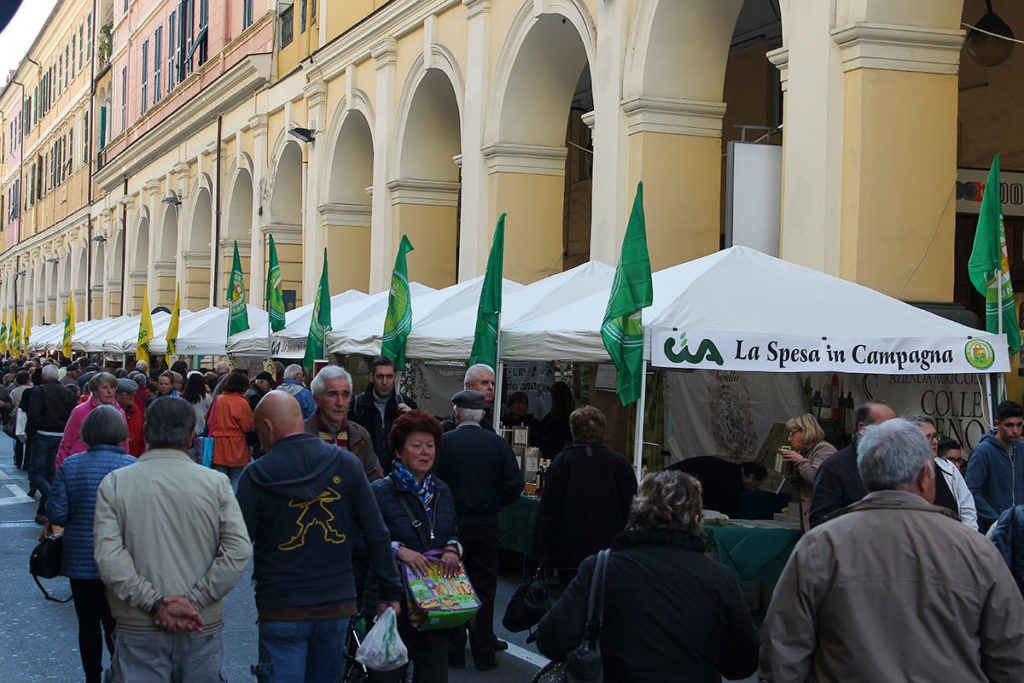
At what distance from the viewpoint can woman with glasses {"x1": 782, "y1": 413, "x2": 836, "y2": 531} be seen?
7.60 meters

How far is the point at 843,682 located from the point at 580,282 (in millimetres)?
8432

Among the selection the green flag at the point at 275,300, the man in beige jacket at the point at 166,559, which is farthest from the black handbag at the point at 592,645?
the green flag at the point at 275,300

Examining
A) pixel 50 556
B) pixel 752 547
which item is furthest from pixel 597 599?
pixel 752 547

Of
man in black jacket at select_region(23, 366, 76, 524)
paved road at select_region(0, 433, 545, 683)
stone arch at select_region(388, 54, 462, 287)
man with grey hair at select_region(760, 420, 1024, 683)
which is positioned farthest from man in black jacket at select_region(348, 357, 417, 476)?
stone arch at select_region(388, 54, 462, 287)

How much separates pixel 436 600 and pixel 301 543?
85cm

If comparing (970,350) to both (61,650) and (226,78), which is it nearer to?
(61,650)

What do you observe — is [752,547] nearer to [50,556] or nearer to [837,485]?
[837,485]

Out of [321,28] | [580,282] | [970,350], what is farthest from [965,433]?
[321,28]

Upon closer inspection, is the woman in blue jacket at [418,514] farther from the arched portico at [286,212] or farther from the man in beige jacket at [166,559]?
the arched portico at [286,212]

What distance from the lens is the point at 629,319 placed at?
322 inches

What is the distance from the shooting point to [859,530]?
11.6 ft

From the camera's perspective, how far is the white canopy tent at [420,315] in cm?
1283

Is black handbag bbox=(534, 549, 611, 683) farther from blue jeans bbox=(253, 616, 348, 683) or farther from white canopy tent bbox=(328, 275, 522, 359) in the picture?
white canopy tent bbox=(328, 275, 522, 359)

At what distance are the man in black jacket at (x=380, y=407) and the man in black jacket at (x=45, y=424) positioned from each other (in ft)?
15.0
